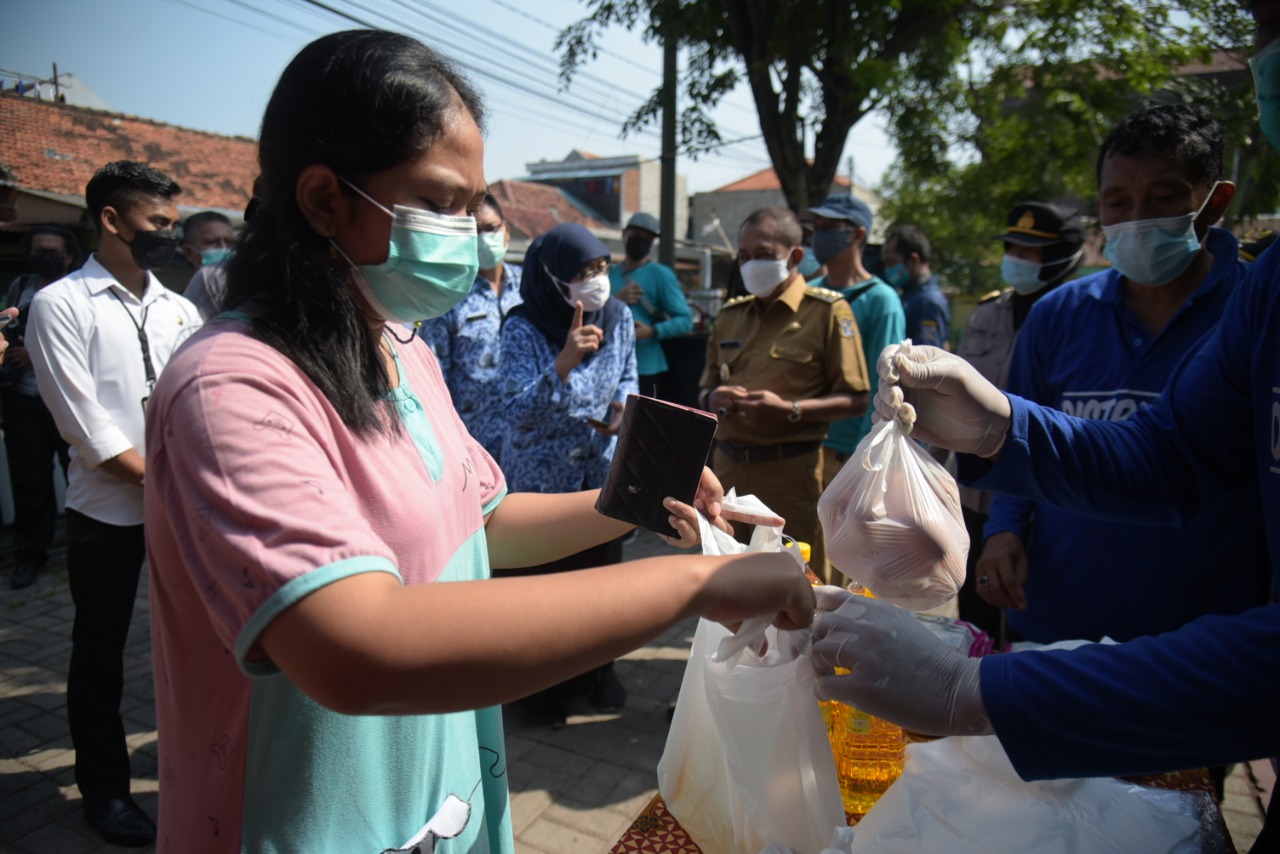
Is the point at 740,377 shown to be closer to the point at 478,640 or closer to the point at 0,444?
the point at 478,640

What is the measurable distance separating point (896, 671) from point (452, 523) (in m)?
0.69

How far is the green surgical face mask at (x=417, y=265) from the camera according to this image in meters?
1.08

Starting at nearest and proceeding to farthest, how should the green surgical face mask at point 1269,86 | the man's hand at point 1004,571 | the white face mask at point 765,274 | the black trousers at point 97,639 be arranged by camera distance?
Answer: the green surgical face mask at point 1269,86, the man's hand at point 1004,571, the black trousers at point 97,639, the white face mask at point 765,274

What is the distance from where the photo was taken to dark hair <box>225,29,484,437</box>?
988mm

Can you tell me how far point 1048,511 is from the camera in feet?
7.12

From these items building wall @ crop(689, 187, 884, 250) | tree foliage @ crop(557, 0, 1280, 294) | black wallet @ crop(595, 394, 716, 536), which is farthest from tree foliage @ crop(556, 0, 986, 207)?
building wall @ crop(689, 187, 884, 250)

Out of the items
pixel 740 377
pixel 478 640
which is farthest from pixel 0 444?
pixel 478 640

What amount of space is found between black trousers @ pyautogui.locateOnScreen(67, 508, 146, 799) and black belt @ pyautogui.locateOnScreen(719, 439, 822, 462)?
235 centimetres

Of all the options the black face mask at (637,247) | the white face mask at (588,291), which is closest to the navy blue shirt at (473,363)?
the white face mask at (588,291)

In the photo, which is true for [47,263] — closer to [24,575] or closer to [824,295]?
[24,575]

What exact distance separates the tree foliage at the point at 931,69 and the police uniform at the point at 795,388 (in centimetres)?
556

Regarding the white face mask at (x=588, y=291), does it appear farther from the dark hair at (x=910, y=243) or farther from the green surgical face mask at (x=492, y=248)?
the dark hair at (x=910, y=243)

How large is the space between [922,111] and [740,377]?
28.2ft

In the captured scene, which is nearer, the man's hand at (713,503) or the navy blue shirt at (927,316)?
the man's hand at (713,503)
